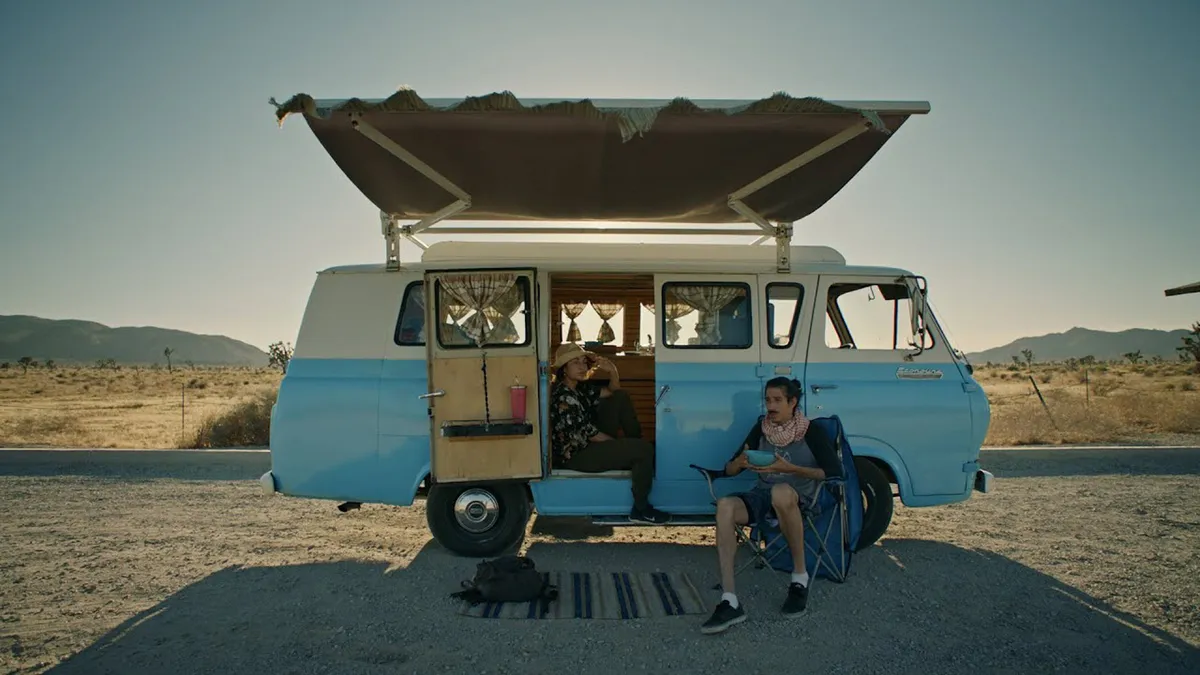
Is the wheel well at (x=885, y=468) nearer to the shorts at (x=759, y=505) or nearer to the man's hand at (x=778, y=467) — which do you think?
the shorts at (x=759, y=505)

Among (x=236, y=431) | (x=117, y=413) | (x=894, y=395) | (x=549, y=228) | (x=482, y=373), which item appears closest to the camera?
(x=482, y=373)

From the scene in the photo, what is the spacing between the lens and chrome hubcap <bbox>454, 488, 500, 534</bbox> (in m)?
6.22

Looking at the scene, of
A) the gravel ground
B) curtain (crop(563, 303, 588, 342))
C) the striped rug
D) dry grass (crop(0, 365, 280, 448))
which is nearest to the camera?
the gravel ground

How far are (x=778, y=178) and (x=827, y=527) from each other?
2.69m

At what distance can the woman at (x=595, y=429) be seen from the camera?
20.0 feet

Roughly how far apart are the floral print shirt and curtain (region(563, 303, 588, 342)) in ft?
5.56

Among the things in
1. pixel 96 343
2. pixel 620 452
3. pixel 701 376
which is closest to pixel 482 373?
pixel 620 452

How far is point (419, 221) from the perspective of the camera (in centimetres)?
680

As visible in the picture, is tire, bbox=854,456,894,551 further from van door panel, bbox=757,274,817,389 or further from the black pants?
the black pants

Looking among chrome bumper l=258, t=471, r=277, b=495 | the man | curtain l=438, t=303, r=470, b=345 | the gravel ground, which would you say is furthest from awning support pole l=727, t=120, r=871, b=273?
chrome bumper l=258, t=471, r=277, b=495

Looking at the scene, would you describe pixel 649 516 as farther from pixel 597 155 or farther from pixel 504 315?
pixel 597 155

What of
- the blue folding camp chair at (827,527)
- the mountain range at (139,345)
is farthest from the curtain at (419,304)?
the mountain range at (139,345)

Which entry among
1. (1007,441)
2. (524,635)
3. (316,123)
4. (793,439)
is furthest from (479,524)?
(1007,441)

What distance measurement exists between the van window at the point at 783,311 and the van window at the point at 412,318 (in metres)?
2.79
